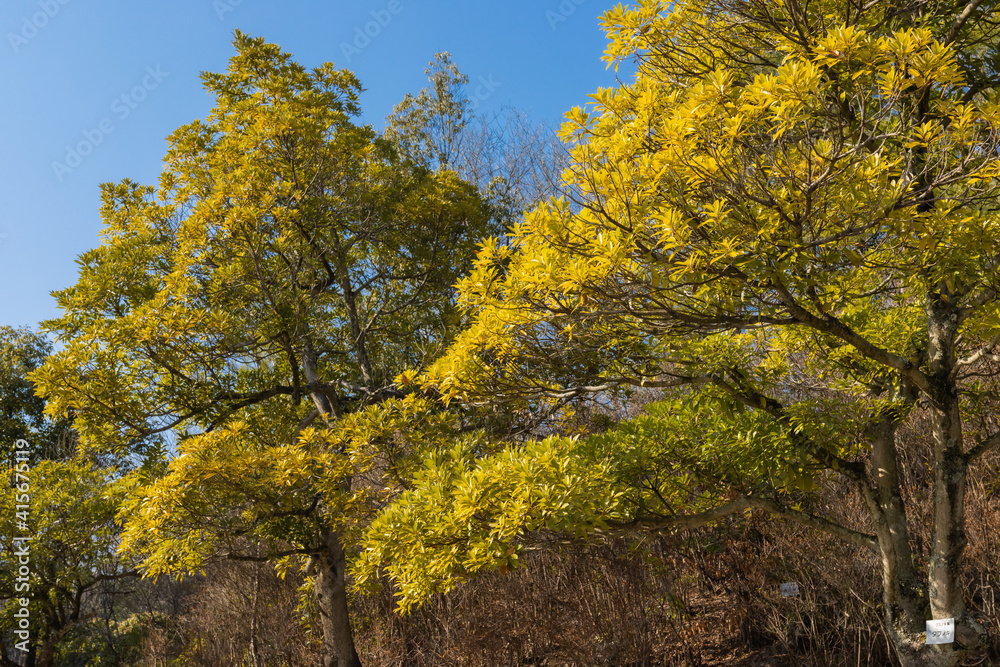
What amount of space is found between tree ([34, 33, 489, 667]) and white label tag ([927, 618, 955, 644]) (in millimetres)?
2980

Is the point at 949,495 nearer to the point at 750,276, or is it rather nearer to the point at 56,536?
the point at 750,276

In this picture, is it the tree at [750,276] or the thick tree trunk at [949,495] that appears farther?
the thick tree trunk at [949,495]

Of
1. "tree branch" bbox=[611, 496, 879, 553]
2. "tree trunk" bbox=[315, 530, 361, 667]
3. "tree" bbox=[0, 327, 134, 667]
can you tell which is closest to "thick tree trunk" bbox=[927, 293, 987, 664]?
"tree branch" bbox=[611, 496, 879, 553]

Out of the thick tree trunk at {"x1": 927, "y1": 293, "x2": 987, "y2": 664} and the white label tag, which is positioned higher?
the thick tree trunk at {"x1": 927, "y1": 293, "x2": 987, "y2": 664}

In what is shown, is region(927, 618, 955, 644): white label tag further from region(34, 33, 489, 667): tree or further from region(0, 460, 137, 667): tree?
region(0, 460, 137, 667): tree

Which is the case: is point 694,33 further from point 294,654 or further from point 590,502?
point 294,654

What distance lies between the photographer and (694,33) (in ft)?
10.1

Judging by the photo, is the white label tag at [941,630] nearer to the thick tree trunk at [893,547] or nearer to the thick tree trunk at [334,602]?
the thick tree trunk at [893,547]

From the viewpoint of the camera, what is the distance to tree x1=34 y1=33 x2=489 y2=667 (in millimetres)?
4398

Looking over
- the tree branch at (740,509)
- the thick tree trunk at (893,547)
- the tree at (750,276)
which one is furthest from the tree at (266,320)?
the thick tree trunk at (893,547)

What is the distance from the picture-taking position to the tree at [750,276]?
2223mm

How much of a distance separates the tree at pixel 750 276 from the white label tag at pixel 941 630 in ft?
0.23

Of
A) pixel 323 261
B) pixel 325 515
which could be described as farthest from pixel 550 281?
pixel 323 261

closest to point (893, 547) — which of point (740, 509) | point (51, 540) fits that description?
point (740, 509)
